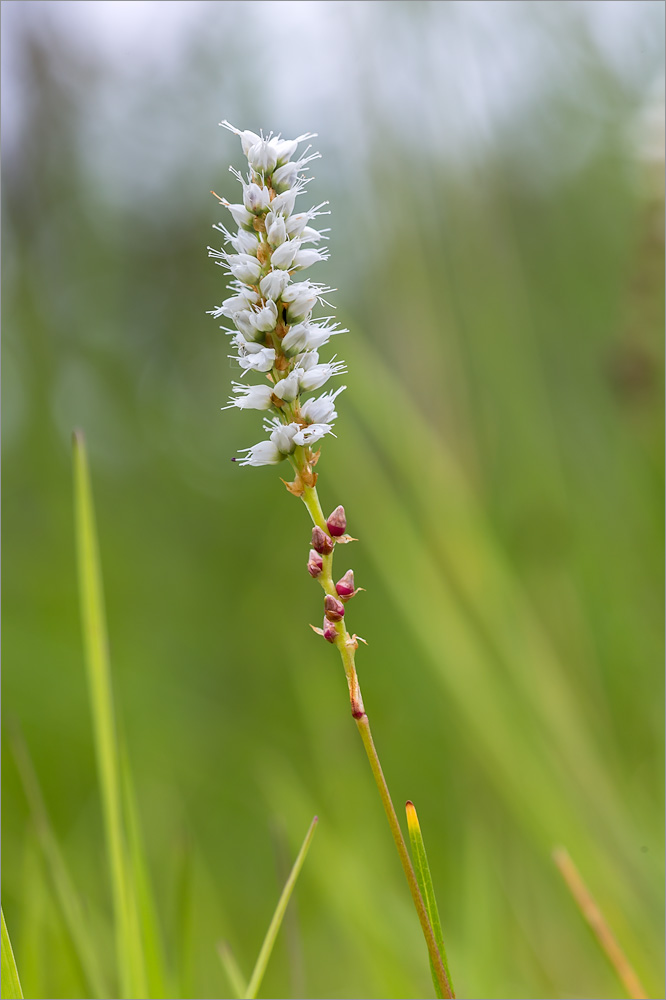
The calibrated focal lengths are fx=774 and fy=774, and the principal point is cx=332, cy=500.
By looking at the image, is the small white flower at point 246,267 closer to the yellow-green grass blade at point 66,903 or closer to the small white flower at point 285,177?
the small white flower at point 285,177

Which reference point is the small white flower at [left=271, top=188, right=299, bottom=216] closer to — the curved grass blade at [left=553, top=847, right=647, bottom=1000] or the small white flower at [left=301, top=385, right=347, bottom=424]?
the small white flower at [left=301, top=385, right=347, bottom=424]

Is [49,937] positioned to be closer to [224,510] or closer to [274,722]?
[274,722]

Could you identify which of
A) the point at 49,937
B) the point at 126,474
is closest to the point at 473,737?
the point at 49,937

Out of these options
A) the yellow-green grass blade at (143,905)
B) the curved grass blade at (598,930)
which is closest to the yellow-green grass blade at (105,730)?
the yellow-green grass blade at (143,905)

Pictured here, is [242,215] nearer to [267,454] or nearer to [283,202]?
[283,202]

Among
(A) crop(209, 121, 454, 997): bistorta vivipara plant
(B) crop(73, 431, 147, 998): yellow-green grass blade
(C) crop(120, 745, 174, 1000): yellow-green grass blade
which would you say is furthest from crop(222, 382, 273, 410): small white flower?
(C) crop(120, 745, 174, 1000): yellow-green grass blade
